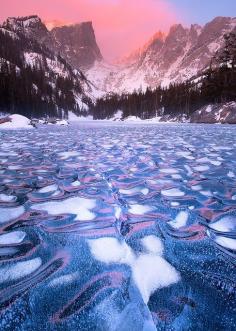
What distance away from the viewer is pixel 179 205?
137 inches

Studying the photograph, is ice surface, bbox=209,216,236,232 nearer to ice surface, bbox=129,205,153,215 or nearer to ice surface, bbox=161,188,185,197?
ice surface, bbox=129,205,153,215

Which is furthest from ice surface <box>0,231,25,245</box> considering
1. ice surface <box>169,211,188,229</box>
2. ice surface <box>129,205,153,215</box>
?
ice surface <box>169,211,188,229</box>

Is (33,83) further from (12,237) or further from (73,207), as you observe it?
(12,237)

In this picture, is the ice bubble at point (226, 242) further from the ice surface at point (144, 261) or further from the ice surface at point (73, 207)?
the ice surface at point (73, 207)

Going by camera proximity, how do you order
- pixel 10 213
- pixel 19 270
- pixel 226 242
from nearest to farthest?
1. pixel 19 270
2. pixel 226 242
3. pixel 10 213

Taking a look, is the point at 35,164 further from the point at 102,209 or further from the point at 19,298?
the point at 19,298

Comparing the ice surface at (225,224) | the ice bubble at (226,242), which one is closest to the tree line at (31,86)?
the ice surface at (225,224)

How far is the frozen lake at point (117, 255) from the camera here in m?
1.58

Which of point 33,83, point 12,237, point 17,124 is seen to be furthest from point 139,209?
point 33,83

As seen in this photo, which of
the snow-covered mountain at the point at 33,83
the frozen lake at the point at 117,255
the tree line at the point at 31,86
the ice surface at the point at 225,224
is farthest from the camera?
the snow-covered mountain at the point at 33,83

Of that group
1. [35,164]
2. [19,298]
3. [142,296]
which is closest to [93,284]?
[142,296]

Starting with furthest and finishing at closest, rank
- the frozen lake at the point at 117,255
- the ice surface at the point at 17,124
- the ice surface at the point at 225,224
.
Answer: the ice surface at the point at 17,124
the ice surface at the point at 225,224
the frozen lake at the point at 117,255

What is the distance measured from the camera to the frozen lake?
5.18 ft

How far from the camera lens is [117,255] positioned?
88.9 inches
